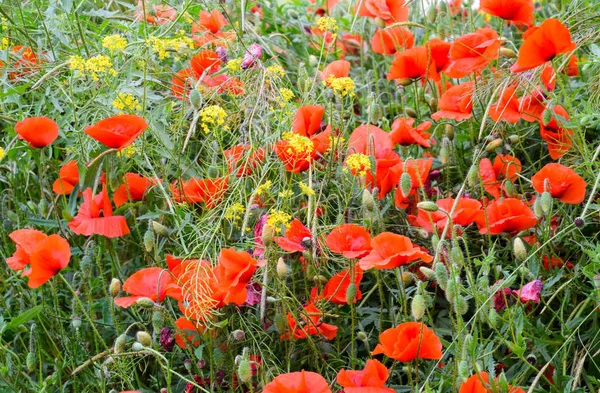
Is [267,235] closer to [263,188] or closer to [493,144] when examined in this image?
[263,188]

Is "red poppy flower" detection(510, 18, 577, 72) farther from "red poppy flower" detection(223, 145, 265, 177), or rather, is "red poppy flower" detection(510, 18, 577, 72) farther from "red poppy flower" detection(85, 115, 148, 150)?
"red poppy flower" detection(85, 115, 148, 150)

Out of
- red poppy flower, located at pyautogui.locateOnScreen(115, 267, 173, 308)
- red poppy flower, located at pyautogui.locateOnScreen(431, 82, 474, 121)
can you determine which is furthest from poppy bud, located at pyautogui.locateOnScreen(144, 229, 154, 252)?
red poppy flower, located at pyautogui.locateOnScreen(431, 82, 474, 121)

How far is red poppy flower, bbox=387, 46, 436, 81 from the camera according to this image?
1616 mm

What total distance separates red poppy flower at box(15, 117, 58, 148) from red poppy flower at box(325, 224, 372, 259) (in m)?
0.51

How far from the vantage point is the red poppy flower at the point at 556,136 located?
5.01 ft

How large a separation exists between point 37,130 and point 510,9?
0.83 metres

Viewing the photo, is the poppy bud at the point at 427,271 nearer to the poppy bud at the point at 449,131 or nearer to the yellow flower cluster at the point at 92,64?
the poppy bud at the point at 449,131

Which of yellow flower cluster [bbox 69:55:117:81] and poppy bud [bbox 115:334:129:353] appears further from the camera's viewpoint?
yellow flower cluster [bbox 69:55:117:81]

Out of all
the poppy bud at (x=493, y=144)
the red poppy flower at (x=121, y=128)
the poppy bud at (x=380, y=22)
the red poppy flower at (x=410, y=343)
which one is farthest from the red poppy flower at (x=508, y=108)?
the red poppy flower at (x=121, y=128)

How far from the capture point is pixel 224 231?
1498mm

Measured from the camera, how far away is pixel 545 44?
A: 1344 millimetres

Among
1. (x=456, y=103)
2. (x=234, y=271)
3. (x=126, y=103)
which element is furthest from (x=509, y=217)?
(x=126, y=103)

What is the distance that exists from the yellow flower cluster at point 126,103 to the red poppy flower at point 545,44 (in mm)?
633

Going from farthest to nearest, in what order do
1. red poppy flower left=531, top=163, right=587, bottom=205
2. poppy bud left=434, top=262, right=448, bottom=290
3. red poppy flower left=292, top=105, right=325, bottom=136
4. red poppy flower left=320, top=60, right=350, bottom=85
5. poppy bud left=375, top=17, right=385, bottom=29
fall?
1. poppy bud left=375, top=17, right=385, bottom=29
2. red poppy flower left=320, top=60, right=350, bottom=85
3. red poppy flower left=292, top=105, right=325, bottom=136
4. red poppy flower left=531, top=163, right=587, bottom=205
5. poppy bud left=434, top=262, right=448, bottom=290
